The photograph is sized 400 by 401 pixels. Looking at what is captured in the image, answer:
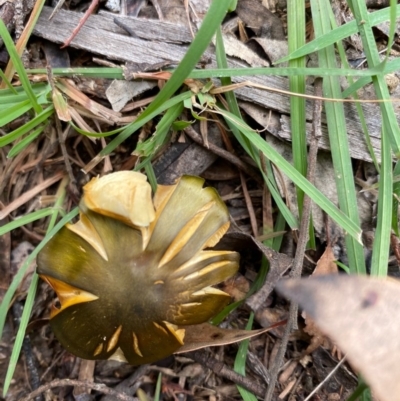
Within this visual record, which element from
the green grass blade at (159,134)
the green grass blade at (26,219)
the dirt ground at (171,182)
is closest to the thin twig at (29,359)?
the dirt ground at (171,182)

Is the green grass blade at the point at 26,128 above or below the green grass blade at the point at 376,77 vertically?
below

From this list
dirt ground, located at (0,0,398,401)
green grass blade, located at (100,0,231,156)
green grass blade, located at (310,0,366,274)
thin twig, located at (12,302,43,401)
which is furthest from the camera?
thin twig, located at (12,302,43,401)

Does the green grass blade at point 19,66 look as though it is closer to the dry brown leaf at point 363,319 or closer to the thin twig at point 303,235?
the thin twig at point 303,235

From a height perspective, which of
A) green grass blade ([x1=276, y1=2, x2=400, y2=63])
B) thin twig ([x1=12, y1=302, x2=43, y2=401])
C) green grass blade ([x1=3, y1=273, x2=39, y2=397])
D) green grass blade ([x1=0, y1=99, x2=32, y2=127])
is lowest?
thin twig ([x1=12, y1=302, x2=43, y2=401])

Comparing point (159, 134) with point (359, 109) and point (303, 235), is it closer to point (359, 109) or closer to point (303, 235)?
point (303, 235)

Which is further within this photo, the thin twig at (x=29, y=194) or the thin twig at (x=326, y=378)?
the thin twig at (x=29, y=194)

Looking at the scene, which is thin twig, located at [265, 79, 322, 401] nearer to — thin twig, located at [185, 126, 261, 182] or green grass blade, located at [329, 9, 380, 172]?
Result: green grass blade, located at [329, 9, 380, 172]

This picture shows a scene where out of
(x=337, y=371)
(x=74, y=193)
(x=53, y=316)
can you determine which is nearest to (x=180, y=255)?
(x=53, y=316)

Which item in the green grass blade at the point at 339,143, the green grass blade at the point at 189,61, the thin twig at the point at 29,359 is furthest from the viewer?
the thin twig at the point at 29,359

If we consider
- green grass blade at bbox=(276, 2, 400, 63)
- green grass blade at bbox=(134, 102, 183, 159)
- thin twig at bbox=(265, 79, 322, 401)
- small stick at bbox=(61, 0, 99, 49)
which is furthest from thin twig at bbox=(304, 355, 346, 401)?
small stick at bbox=(61, 0, 99, 49)
